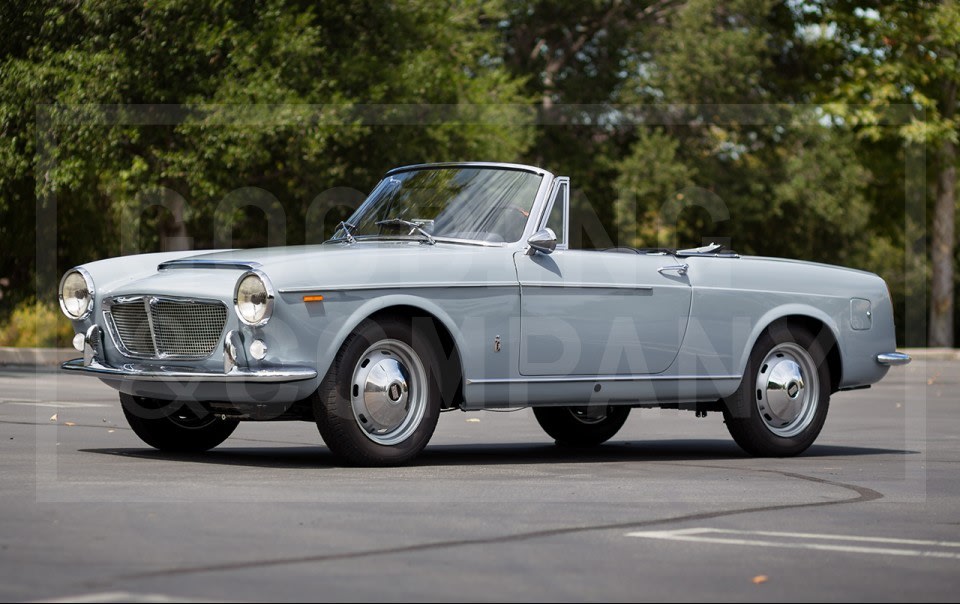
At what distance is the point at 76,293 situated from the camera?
32.6ft

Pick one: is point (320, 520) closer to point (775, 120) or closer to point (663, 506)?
point (663, 506)

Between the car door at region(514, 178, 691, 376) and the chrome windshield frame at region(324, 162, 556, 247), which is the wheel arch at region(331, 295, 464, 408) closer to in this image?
the car door at region(514, 178, 691, 376)

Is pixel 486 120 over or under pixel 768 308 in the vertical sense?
over

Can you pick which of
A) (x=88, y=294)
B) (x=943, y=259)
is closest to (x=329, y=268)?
(x=88, y=294)

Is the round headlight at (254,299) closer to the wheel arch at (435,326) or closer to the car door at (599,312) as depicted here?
the wheel arch at (435,326)

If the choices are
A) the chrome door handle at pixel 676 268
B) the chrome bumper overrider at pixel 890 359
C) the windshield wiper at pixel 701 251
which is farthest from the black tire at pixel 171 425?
the chrome bumper overrider at pixel 890 359

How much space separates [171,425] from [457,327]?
6.76 ft

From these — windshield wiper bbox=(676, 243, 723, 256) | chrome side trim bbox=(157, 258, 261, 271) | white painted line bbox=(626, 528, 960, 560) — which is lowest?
white painted line bbox=(626, 528, 960, 560)

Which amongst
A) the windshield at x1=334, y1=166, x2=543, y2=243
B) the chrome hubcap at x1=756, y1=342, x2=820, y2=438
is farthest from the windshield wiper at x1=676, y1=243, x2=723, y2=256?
the windshield at x1=334, y1=166, x2=543, y2=243

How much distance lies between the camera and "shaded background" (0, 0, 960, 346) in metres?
26.3

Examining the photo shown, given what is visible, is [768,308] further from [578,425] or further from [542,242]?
[542,242]

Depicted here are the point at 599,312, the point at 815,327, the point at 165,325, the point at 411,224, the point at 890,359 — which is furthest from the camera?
the point at 890,359

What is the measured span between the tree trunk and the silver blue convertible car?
25.7 meters

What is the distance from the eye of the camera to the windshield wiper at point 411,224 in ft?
33.0
